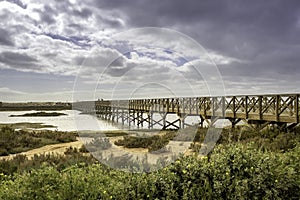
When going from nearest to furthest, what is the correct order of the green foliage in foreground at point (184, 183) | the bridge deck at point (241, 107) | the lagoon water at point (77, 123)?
the green foliage in foreground at point (184, 183), the bridge deck at point (241, 107), the lagoon water at point (77, 123)

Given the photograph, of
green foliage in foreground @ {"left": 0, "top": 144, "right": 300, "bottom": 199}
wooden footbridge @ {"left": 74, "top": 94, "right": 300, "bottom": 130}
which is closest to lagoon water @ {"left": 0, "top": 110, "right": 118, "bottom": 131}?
wooden footbridge @ {"left": 74, "top": 94, "right": 300, "bottom": 130}

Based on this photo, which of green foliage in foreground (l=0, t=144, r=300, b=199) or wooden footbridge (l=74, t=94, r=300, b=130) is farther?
wooden footbridge (l=74, t=94, r=300, b=130)

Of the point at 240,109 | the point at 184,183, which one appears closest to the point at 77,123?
the point at 240,109

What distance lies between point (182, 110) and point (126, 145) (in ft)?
38.1

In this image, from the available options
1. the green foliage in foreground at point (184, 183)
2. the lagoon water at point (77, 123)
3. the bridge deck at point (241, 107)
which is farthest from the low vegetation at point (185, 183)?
the lagoon water at point (77, 123)

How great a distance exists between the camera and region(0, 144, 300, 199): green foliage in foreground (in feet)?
13.8

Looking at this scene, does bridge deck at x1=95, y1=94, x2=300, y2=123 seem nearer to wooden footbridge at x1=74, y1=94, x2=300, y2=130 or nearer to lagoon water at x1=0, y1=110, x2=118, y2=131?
wooden footbridge at x1=74, y1=94, x2=300, y2=130

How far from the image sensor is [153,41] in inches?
372

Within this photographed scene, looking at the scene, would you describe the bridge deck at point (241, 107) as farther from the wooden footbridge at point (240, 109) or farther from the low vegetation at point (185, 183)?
the low vegetation at point (185, 183)

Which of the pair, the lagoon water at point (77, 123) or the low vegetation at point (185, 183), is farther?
the lagoon water at point (77, 123)

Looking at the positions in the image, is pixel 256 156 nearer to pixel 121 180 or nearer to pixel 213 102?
pixel 121 180

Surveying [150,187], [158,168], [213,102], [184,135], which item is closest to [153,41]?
[158,168]

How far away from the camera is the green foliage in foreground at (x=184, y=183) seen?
4199mm

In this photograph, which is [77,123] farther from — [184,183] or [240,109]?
[184,183]
